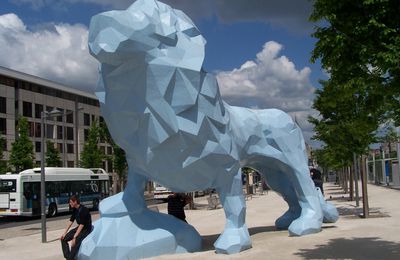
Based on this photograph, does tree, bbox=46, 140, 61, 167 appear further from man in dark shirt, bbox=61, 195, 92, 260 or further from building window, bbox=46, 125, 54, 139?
man in dark shirt, bbox=61, 195, 92, 260

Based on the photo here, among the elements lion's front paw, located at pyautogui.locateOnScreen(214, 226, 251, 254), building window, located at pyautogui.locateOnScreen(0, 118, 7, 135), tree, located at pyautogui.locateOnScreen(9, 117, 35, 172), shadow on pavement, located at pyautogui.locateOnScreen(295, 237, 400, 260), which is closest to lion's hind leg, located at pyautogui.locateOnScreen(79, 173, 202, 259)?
lion's front paw, located at pyautogui.locateOnScreen(214, 226, 251, 254)

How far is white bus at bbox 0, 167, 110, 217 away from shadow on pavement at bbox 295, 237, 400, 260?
1889cm

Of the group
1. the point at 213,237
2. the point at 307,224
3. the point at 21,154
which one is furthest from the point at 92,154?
the point at 307,224

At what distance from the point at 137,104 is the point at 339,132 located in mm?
13194

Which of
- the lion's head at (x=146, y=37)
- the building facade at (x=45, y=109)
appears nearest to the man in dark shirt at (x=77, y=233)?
the lion's head at (x=146, y=37)

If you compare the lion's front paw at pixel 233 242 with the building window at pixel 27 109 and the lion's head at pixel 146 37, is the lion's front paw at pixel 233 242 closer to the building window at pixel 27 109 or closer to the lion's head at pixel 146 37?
the lion's head at pixel 146 37

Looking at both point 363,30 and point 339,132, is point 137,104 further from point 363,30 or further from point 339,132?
point 339,132

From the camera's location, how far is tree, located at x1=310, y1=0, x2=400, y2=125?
22.2ft

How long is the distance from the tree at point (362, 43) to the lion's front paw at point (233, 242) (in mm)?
3640

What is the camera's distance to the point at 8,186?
→ 25609 millimetres

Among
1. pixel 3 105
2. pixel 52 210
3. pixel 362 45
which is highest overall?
pixel 3 105

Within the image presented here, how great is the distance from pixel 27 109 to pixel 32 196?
107 ft

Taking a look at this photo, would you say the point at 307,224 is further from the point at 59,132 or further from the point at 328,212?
the point at 59,132

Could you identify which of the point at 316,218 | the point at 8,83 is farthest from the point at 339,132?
the point at 8,83
